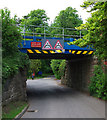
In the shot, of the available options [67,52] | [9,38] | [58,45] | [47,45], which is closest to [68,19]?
[67,52]

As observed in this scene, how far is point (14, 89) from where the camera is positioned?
1059 cm

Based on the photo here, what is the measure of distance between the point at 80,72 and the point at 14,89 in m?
11.0

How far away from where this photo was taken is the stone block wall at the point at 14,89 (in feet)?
28.4

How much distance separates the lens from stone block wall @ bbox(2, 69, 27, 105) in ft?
28.4

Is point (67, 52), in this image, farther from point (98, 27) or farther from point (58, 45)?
point (98, 27)

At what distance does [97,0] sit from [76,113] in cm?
644

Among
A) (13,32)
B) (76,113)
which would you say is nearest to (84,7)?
(13,32)

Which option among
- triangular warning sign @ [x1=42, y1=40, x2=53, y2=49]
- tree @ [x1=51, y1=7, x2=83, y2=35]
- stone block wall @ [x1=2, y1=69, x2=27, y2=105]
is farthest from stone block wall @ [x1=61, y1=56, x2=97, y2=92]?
tree @ [x1=51, y1=7, x2=83, y2=35]

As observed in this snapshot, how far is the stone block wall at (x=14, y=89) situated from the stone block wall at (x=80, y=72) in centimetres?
734

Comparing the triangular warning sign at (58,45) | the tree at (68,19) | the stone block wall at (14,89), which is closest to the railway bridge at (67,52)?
the triangular warning sign at (58,45)

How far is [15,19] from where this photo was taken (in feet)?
38.8

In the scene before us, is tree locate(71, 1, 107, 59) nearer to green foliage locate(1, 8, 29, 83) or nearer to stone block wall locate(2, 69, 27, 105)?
green foliage locate(1, 8, 29, 83)

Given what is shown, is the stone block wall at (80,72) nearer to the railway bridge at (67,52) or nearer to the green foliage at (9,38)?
the railway bridge at (67,52)

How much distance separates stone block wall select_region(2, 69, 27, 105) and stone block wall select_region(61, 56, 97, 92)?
24.1ft
